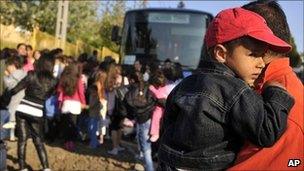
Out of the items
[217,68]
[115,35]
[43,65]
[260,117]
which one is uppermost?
[217,68]

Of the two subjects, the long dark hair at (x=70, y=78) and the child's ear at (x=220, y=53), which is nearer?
the child's ear at (x=220, y=53)

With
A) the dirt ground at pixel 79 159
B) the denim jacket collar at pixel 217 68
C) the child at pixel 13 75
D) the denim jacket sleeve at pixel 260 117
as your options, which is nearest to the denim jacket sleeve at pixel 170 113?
the denim jacket collar at pixel 217 68

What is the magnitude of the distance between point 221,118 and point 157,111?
22.5 feet

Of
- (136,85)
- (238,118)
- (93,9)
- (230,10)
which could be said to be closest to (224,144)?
(238,118)

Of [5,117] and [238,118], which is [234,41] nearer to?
[238,118]

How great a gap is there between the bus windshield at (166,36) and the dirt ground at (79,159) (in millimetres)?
2746

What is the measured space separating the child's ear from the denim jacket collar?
22 mm

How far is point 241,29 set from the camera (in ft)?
7.24

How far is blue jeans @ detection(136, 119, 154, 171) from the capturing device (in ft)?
28.9

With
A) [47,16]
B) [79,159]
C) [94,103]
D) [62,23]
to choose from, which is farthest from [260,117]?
[47,16]

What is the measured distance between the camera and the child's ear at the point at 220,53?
2260 millimetres

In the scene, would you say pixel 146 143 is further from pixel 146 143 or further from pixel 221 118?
pixel 221 118

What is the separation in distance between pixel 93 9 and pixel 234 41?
38518 millimetres

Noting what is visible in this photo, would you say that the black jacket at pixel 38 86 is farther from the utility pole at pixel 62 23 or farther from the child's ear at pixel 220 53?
the utility pole at pixel 62 23
